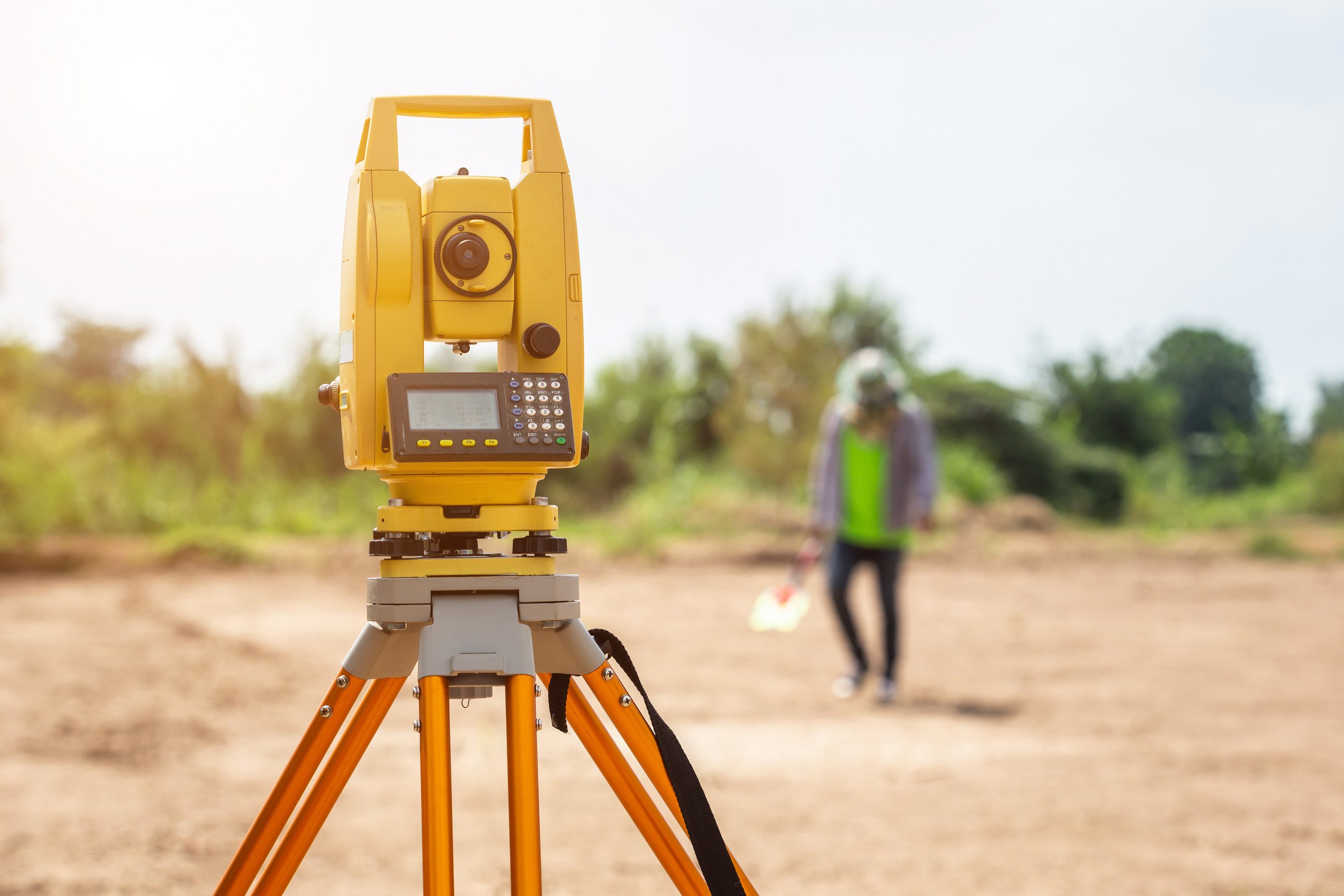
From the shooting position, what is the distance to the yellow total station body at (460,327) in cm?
187

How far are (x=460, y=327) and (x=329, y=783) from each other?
742 mm

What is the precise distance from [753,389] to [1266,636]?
1119cm

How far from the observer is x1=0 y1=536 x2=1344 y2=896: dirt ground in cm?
389

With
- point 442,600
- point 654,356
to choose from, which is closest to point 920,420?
point 442,600

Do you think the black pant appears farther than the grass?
No

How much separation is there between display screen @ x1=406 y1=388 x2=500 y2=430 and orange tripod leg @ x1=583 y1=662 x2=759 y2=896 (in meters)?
0.47

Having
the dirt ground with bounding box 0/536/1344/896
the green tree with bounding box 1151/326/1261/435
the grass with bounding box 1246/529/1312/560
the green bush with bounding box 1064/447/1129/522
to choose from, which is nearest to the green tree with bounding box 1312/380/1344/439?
the green tree with bounding box 1151/326/1261/435

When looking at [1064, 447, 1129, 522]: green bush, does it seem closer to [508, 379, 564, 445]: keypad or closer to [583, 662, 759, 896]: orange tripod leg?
[583, 662, 759, 896]: orange tripod leg

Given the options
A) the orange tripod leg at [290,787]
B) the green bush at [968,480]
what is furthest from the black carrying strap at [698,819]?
the green bush at [968,480]

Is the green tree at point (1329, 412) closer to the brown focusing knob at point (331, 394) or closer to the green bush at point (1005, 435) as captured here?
the green bush at point (1005, 435)

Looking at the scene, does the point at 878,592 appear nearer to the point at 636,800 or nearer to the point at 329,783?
the point at 636,800

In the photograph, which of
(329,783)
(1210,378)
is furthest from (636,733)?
(1210,378)

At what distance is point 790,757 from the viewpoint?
213 inches

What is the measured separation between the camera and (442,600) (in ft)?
6.46
